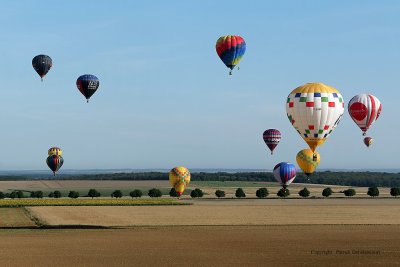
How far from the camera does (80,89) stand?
10069cm

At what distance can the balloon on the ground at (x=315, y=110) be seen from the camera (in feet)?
221

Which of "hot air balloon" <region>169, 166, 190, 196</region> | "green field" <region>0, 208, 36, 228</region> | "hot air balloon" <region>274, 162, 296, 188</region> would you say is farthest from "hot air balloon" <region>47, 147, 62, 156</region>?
"hot air balloon" <region>274, 162, 296, 188</region>

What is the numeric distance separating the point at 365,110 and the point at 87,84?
38.7 m

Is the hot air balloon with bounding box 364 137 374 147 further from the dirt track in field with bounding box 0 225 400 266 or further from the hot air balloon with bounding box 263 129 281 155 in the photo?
the dirt track in field with bounding box 0 225 400 266

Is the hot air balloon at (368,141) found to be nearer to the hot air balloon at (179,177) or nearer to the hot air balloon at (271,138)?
the hot air balloon at (271,138)

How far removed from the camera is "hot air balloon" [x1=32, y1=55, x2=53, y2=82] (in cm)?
10438

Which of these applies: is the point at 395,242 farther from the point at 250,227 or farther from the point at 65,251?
the point at 65,251

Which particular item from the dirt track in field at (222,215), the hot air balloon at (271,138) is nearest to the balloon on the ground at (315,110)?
the dirt track in field at (222,215)

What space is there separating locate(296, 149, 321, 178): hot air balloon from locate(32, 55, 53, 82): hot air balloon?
38614 millimetres

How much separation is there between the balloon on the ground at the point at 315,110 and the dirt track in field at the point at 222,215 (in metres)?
10.8

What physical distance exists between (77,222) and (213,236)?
2019 centimetres

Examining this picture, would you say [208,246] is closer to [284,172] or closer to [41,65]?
[41,65]

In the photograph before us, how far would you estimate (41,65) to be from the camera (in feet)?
343

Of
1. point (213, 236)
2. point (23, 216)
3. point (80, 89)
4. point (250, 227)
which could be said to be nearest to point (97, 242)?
point (213, 236)
